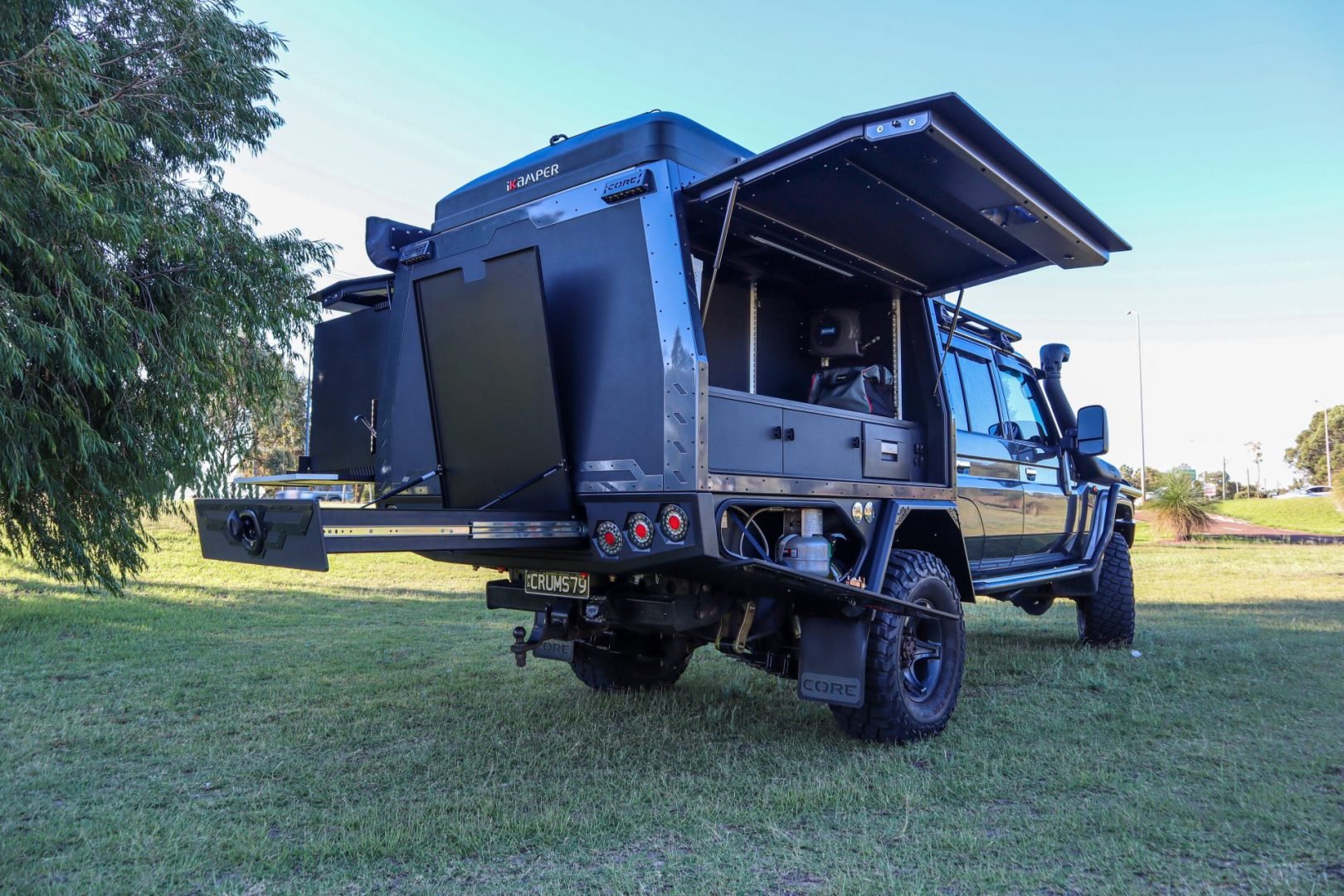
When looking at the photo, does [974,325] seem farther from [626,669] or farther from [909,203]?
[626,669]

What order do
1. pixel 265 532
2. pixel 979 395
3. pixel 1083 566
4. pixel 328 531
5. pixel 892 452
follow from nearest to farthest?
pixel 328 531, pixel 265 532, pixel 892 452, pixel 979 395, pixel 1083 566

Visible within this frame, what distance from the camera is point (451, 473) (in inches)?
192

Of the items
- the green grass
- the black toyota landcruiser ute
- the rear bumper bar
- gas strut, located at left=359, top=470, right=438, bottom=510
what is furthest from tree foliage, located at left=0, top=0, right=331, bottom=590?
the green grass

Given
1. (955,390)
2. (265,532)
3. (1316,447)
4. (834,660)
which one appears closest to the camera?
(265,532)

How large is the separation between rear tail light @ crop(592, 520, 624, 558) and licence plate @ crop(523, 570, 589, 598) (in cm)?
33

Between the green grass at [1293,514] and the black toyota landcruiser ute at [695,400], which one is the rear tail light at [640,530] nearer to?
the black toyota landcruiser ute at [695,400]

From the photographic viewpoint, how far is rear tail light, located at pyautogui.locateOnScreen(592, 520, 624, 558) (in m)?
4.13

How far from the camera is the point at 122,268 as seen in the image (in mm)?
7883

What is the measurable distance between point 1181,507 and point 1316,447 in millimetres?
66530

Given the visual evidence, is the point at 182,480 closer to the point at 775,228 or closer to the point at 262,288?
the point at 262,288

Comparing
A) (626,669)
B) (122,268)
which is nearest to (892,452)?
(626,669)

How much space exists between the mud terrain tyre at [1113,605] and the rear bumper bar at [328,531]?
220 inches

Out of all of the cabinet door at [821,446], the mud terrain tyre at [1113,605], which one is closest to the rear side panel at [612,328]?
the cabinet door at [821,446]

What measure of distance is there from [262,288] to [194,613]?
11.8 ft
